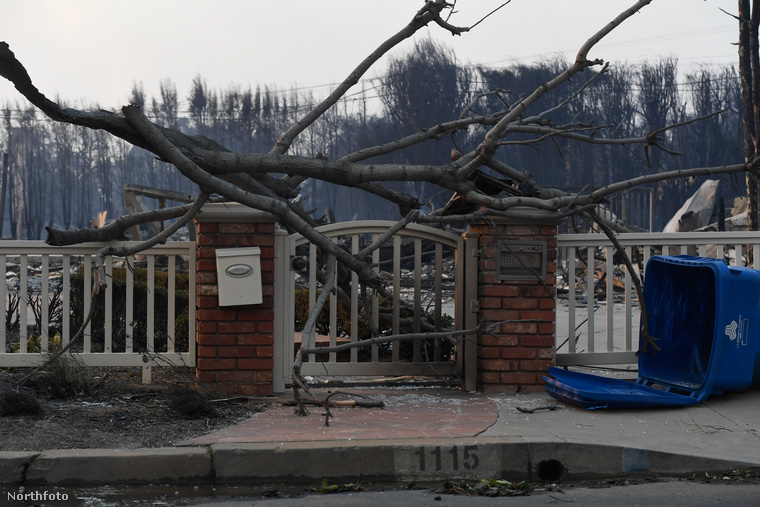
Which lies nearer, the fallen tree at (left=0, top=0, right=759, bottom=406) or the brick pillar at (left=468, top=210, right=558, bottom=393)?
the fallen tree at (left=0, top=0, right=759, bottom=406)

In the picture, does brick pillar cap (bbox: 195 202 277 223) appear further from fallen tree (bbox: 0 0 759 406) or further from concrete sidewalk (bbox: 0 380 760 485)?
concrete sidewalk (bbox: 0 380 760 485)

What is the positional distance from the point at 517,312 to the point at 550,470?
199 cm

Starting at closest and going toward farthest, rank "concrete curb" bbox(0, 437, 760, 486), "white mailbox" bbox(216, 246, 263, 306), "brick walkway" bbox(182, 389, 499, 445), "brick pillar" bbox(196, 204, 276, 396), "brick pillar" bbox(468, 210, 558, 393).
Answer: "concrete curb" bbox(0, 437, 760, 486) → "brick walkway" bbox(182, 389, 499, 445) → "white mailbox" bbox(216, 246, 263, 306) → "brick pillar" bbox(196, 204, 276, 396) → "brick pillar" bbox(468, 210, 558, 393)

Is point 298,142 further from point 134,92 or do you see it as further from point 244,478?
point 244,478

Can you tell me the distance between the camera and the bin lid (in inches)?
213

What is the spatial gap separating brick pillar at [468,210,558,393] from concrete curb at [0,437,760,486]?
1865 mm

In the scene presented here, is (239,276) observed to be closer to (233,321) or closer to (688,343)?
(233,321)

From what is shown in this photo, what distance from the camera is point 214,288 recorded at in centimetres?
607

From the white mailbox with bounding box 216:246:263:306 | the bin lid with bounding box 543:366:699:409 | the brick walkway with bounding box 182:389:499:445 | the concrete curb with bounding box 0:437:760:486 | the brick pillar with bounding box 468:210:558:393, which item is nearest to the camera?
the concrete curb with bounding box 0:437:760:486

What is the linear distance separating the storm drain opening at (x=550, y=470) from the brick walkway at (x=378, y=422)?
434mm

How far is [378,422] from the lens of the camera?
5094 millimetres

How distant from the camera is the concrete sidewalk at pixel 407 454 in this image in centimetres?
413

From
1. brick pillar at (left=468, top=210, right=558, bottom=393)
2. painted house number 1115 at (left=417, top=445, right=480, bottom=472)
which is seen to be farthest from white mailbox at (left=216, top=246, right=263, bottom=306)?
painted house number 1115 at (left=417, top=445, right=480, bottom=472)

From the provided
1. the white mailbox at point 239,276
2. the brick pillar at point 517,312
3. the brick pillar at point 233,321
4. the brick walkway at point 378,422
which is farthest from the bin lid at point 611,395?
the white mailbox at point 239,276
